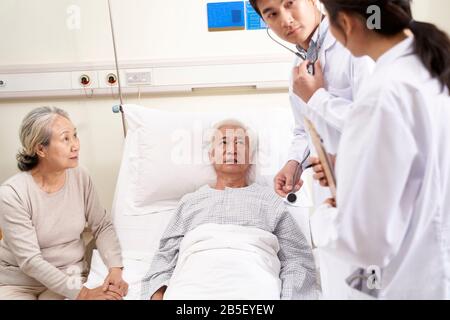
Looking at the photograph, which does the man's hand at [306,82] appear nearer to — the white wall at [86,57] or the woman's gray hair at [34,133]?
the white wall at [86,57]

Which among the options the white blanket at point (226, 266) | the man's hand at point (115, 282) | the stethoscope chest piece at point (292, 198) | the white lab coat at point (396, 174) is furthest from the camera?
the stethoscope chest piece at point (292, 198)

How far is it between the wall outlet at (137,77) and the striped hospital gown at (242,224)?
36 cm

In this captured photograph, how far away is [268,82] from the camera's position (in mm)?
1181

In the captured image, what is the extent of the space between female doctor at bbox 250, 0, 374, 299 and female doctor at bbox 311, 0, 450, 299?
66 mm

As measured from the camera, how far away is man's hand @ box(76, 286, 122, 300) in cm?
93

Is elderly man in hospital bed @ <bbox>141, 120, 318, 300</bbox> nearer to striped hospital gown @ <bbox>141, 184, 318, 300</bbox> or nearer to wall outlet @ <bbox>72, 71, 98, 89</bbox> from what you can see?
striped hospital gown @ <bbox>141, 184, 318, 300</bbox>

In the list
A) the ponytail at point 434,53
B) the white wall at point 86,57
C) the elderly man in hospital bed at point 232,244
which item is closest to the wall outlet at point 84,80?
the white wall at point 86,57

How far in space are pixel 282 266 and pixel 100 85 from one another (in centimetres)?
69

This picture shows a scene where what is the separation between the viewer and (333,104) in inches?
28.5

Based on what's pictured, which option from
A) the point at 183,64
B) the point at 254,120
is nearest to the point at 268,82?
the point at 254,120

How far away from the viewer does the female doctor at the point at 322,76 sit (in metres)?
0.72

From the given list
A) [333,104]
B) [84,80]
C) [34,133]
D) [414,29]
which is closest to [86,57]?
[84,80]

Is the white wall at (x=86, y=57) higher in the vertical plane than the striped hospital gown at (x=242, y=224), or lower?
higher

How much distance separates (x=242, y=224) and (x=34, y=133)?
575 millimetres
